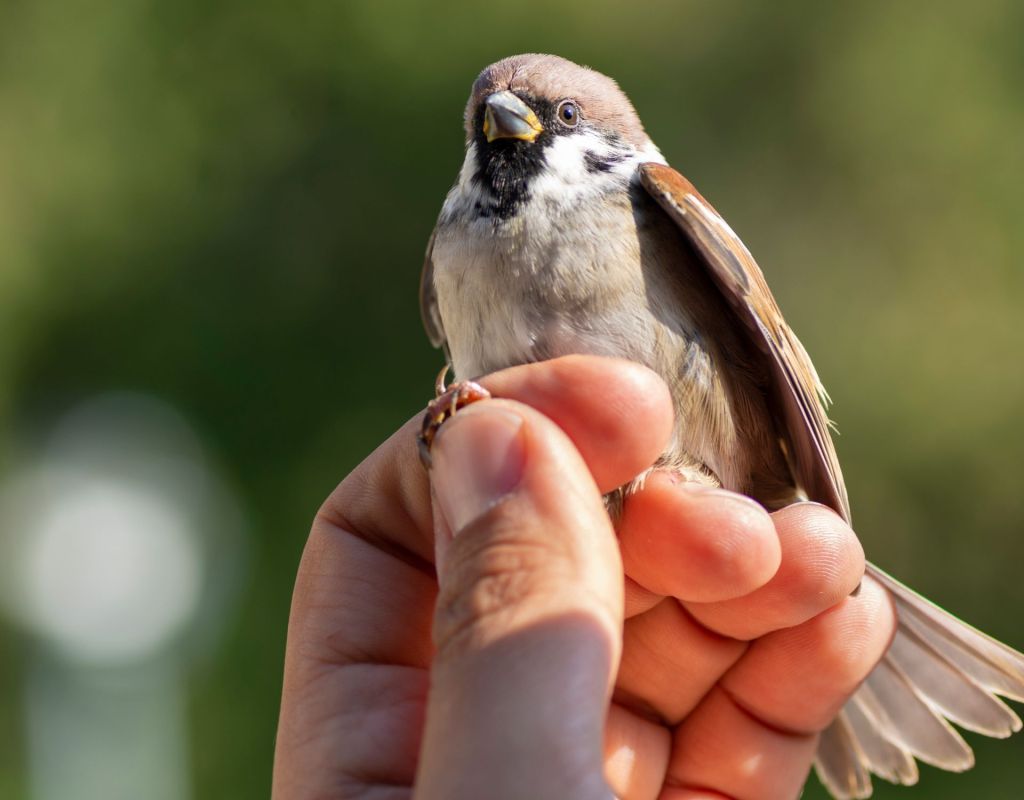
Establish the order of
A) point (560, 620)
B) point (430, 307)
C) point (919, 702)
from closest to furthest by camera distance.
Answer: point (560, 620) → point (919, 702) → point (430, 307)

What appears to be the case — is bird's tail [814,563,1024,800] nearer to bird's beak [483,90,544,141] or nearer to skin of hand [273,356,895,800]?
skin of hand [273,356,895,800]

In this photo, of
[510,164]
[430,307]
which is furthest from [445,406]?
[430,307]

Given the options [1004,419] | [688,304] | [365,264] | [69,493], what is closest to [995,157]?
[1004,419]

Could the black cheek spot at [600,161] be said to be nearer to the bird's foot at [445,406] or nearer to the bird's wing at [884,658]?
the bird's wing at [884,658]

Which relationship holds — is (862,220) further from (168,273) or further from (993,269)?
(168,273)

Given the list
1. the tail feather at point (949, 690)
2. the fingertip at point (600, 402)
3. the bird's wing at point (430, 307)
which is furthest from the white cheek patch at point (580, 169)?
the tail feather at point (949, 690)

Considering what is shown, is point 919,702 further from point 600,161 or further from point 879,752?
point 600,161
